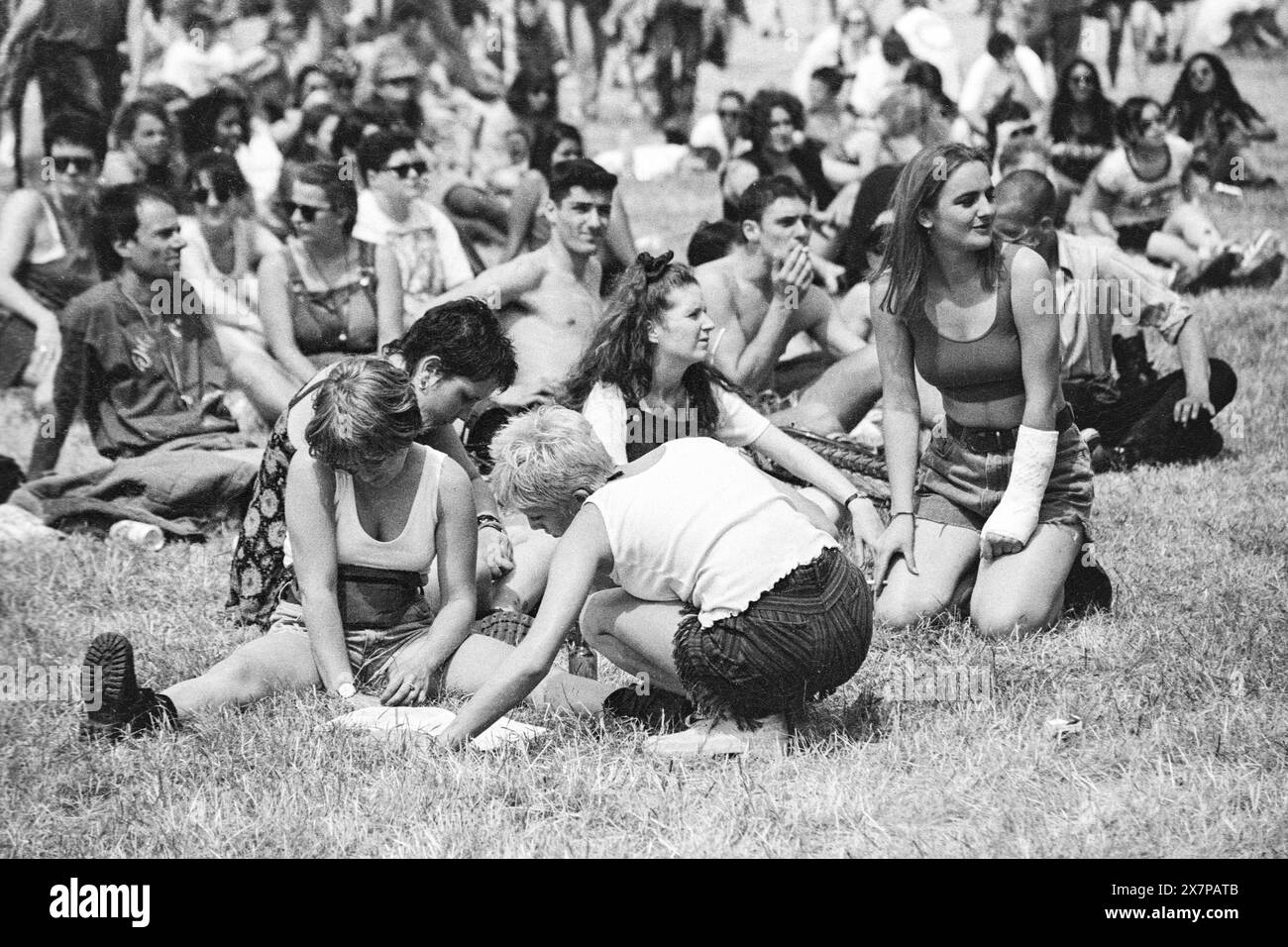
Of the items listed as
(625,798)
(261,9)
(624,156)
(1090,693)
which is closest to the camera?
(625,798)

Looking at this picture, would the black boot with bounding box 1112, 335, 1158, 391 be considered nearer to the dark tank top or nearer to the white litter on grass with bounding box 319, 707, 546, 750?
the dark tank top

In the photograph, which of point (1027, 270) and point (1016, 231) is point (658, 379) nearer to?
point (1027, 270)

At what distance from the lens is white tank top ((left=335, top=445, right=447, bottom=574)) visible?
426 cm

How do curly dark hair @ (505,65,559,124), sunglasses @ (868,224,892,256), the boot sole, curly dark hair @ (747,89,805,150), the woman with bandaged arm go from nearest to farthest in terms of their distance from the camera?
the boot sole, the woman with bandaged arm, sunglasses @ (868,224,892,256), curly dark hair @ (747,89,805,150), curly dark hair @ (505,65,559,124)

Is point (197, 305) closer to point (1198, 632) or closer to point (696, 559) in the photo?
point (696, 559)

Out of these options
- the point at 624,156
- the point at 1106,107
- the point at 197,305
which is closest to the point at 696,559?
the point at 197,305

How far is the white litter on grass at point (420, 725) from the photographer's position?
392 cm

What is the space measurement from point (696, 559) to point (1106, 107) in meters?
8.23

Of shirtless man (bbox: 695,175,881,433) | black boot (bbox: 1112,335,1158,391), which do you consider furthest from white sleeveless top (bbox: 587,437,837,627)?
black boot (bbox: 1112,335,1158,391)

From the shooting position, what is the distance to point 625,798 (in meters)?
3.69

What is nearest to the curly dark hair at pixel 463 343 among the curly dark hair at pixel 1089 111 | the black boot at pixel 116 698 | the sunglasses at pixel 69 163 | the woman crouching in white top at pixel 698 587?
the woman crouching in white top at pixel 698 587

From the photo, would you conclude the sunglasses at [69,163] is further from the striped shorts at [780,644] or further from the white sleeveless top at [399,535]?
the striped shorts at [780,644]

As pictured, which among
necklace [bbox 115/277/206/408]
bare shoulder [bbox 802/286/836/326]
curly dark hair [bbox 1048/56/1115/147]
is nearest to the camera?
necklace [bbox 115/277/206/408]

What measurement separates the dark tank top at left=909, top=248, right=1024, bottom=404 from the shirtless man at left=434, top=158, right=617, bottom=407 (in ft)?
5.98
